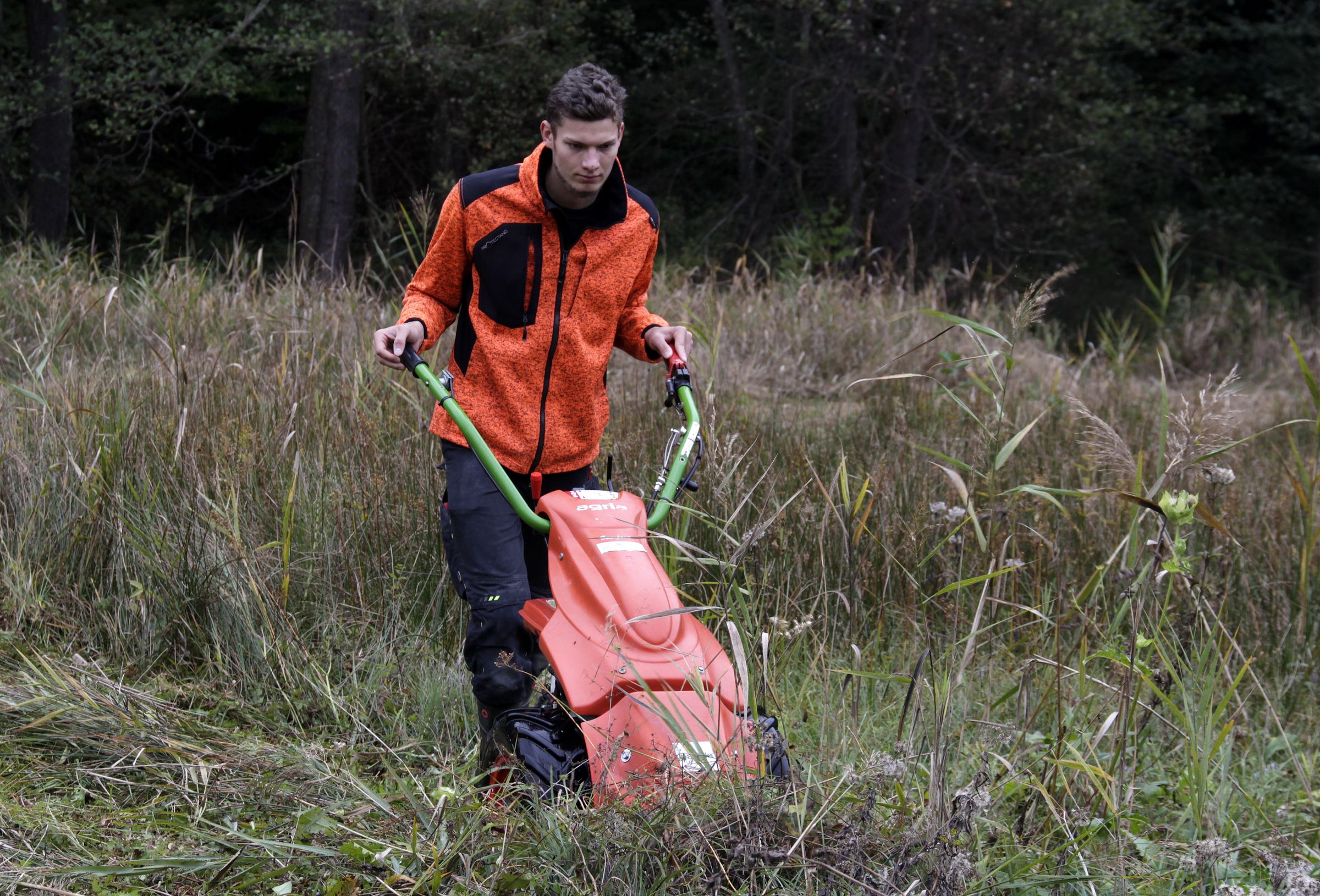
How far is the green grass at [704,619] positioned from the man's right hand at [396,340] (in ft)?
2.45

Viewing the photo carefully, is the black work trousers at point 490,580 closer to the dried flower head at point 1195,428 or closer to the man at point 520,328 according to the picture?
the man at point 520,328

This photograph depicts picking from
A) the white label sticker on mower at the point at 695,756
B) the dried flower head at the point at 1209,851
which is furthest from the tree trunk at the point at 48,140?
the dried flower head at the point at 1209,851

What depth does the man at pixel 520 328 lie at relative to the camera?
273 cm

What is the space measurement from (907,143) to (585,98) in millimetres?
11846

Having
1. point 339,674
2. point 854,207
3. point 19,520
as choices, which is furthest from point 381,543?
point 854,207

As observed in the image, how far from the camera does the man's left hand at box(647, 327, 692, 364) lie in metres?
2.88

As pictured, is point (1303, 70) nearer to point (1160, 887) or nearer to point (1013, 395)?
point (1013, 395)

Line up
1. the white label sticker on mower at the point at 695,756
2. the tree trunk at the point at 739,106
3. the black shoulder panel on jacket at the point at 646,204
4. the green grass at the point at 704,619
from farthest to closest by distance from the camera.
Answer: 1. the tree trunk at the point at 739,106
2. the black shoulder panel on jacket at the point at 646,204
3. the green grass at the point at 704,619
4. the white label sticker on mower at the point at 695,756

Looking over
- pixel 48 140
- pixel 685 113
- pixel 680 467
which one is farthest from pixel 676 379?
pixel 685 113

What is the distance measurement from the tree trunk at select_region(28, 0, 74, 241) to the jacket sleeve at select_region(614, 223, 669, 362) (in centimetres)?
1033

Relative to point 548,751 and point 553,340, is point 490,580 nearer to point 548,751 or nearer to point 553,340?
point 548,751

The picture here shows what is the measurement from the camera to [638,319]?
121 inches

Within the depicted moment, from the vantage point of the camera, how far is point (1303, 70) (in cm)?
1680

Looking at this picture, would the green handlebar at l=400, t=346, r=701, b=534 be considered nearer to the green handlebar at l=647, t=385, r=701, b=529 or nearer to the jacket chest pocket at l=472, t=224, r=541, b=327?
the green handlebar at l=647, t=385, r=701, b=529
